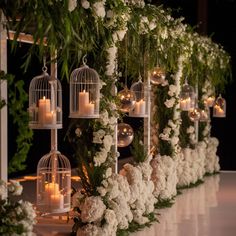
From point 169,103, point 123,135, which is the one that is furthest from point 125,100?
point 169,103

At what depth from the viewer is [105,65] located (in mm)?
7359

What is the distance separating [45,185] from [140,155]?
2833mm

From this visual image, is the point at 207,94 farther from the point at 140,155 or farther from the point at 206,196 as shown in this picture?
the point at 140,155

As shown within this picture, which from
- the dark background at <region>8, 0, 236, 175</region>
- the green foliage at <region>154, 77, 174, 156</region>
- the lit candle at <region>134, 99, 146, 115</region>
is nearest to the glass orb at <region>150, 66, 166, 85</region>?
the lit candle at <region>134, 99, 146, 115</region>

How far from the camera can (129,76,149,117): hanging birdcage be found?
28.7 feet

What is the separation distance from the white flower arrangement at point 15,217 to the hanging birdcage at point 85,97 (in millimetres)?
2097

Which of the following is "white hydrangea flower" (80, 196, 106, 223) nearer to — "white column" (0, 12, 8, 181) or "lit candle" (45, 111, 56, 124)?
"lit candle" (45, 111, 56, 124)

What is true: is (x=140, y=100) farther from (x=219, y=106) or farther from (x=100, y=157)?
(x=219, y=106)

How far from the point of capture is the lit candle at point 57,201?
6.35 m

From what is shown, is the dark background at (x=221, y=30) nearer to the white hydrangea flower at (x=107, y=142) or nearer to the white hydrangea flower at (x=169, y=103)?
the white hydrangea flower at (x=169, y=103)

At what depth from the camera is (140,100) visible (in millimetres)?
8867

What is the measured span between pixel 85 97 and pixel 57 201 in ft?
3.33

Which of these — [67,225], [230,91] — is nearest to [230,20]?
[230,91]

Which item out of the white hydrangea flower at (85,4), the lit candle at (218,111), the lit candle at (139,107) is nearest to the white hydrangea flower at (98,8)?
the white hydrangea flower at (85,4)
